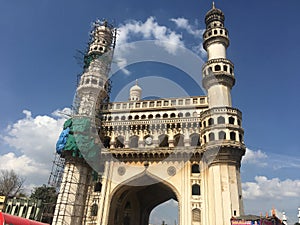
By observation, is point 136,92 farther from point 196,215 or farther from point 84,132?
point 196,215

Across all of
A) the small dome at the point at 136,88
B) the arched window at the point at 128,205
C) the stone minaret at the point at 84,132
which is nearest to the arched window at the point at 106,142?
the stone minaret at the point at 84,132

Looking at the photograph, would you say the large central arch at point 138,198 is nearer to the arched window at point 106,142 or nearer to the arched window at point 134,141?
the arched window at point 134,141

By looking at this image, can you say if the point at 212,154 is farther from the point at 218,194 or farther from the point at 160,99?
the point at 160,99

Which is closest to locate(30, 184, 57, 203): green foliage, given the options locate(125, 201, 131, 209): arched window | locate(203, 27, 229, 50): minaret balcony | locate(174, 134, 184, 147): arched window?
locate(125, 201, 131, 209): arched window

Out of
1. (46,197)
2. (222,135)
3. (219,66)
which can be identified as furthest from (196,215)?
(46,197)

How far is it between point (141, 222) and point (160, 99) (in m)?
20.2

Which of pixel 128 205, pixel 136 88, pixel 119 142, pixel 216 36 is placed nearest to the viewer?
pixel 119 142

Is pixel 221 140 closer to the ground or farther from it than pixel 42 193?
farther from it

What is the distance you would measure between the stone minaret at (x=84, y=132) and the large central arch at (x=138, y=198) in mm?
4479

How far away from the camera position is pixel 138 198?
46.5 m

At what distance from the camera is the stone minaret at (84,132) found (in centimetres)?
3659

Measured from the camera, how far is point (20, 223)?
14469 millimetres

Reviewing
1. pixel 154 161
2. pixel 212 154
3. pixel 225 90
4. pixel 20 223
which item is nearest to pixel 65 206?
pixel 154 161

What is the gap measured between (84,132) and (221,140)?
738 inches
